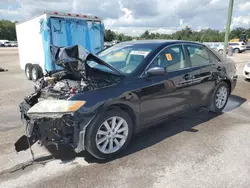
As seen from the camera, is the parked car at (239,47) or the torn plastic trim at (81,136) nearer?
the torn plastic trim at (81,136)

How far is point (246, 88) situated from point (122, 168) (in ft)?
21.2

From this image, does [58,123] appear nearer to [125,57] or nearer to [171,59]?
[125,57]

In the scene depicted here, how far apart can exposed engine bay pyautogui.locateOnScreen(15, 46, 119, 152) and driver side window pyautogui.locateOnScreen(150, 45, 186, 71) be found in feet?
2.87

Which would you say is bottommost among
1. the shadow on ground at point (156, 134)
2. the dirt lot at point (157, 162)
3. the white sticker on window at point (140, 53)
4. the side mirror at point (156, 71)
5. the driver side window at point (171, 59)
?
the dirt lot at point (157, 162)

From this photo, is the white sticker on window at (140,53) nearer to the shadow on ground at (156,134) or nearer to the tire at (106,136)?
the tire at (106,136)

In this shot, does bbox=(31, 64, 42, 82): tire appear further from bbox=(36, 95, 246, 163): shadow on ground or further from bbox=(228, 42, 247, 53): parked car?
bbox=(228, 42, 247, 53): parked car

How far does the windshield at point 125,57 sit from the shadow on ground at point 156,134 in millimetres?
1187

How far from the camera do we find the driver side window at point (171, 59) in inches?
149

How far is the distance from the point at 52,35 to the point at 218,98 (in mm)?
6091

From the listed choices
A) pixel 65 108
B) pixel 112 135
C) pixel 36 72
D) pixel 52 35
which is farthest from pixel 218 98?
pixel 36 72

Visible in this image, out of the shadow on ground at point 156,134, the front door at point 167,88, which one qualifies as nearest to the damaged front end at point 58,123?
the shadow on ground at point 156,134

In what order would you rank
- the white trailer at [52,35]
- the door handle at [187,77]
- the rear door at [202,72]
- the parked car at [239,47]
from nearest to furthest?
the door handle at [187,77], the rear door at [202,72], the white trailer at [52,35], the parked car at [239,47]

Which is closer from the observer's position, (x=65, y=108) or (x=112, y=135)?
(x=65, y=108)

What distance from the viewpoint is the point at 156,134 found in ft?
13.5
